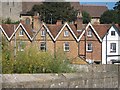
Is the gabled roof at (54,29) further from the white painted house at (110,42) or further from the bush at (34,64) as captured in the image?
the bush at (34,64)

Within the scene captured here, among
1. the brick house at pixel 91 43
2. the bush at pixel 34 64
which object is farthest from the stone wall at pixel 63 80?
the brick house at pixel 91 43

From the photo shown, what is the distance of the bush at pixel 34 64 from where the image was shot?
5.99ft

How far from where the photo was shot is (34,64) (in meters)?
1.98

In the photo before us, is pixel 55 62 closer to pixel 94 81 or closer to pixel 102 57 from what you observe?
pixel 94 81

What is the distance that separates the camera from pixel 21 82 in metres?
1.24

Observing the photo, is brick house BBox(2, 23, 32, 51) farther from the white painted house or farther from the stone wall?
the white painted house

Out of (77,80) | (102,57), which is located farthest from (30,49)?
(102,57)

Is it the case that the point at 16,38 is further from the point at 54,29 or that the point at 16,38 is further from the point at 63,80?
the point at 54,29

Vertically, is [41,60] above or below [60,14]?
below

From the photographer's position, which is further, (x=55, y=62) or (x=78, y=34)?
(x=78, y=34)

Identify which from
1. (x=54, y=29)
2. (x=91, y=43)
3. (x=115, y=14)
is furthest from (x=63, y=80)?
(x=91, y=43)

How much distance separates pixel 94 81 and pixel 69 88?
12 centimetres

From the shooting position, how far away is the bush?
5.99ft

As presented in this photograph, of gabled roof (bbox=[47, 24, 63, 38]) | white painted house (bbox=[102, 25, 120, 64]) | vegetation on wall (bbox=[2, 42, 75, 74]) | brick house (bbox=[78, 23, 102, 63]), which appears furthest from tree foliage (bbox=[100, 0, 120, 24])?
brick house (bbox=[78, 23, 102, 63])
